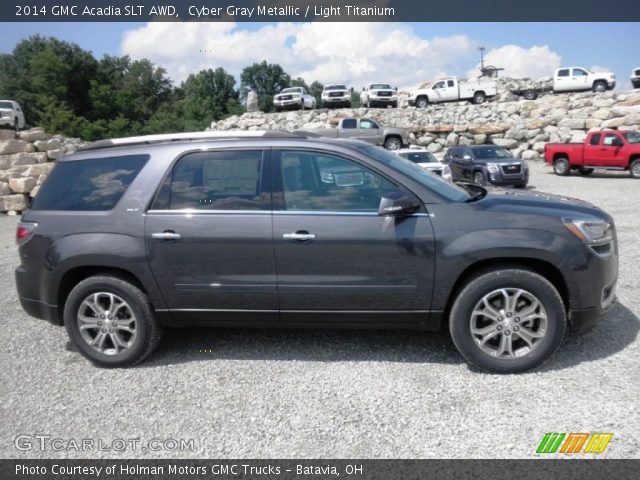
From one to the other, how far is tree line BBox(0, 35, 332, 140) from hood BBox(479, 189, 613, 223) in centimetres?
4281

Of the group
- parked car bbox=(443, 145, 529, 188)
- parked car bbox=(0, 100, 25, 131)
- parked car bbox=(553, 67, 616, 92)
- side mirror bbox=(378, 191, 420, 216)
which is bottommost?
parked car bbox=(443, 145, 529, 188)

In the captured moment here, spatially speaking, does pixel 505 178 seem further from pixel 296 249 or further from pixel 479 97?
pixel 479 97

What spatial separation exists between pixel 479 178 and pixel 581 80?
19.8m

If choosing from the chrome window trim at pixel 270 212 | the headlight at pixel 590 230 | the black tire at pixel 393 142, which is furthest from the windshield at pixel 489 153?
the chrome window trim at pixel 270 212

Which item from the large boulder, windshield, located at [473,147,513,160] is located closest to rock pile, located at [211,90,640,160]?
windshield, located at [473,147,513,160]

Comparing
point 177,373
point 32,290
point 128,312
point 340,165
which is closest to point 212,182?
point 340,165

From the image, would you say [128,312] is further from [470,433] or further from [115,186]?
[470,433]

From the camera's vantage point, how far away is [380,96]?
111ft

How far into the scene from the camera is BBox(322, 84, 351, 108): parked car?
3425 cm

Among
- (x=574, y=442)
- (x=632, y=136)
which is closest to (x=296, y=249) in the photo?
(x=574, y=442)

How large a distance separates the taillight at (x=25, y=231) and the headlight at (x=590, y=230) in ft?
13.7

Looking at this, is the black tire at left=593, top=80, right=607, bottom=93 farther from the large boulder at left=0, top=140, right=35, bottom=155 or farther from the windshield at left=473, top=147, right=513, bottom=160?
the large boulder at left=0, top=140, right=35, bottom=155

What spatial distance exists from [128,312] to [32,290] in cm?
86

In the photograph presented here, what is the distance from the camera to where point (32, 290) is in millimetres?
4133
